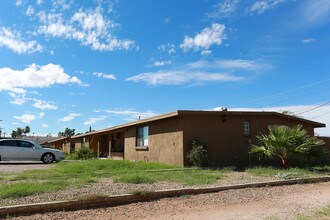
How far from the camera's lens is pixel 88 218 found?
22.8ft

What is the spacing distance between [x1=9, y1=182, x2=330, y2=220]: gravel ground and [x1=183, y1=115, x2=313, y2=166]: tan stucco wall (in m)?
6.83

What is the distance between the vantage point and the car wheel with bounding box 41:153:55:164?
2162cm

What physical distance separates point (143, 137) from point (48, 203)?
14491 mm

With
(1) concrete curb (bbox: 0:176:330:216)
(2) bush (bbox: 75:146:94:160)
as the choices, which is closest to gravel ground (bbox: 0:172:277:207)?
(1) concrete curb (bbox: 0:176:330:216)

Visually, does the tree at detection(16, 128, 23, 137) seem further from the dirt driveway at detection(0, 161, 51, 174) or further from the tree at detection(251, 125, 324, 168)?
the tree at detection(251, 125, 324, 168)

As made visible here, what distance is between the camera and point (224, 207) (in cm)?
809

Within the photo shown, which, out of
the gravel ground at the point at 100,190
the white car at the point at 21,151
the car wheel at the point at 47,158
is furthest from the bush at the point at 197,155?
the white car at the point at 21,151

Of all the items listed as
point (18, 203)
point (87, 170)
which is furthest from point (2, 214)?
point (87, 170)

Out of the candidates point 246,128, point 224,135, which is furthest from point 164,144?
point 246,128

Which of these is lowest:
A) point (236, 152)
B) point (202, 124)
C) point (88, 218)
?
point (88, 218)

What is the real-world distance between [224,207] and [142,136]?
14228 millimetres

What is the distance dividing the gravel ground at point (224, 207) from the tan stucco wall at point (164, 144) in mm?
6986

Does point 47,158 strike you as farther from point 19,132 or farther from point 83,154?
point 19,132

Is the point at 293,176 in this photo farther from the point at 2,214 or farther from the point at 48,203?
the point at 2,214
